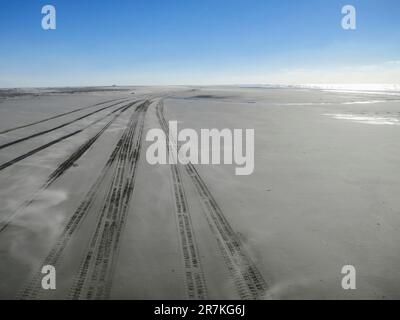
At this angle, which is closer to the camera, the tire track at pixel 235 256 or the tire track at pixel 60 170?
the tire track at pixel 235 256

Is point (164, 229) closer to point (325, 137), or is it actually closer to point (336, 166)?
point (336, 166)

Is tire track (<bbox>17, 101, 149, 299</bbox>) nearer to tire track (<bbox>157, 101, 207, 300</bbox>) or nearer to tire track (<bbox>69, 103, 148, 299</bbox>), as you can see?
tire track (<bbox>69, 103, 148, 299</bbox>)

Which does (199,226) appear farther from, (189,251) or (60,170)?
(60,170)

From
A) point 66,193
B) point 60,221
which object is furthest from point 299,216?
point 66,193

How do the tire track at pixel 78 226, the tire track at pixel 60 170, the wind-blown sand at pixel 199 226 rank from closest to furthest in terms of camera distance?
1. the tire track at pixel 78 226
2. the wind-blown sand at pixel 199 226
3. the tire track at pixel 60 170

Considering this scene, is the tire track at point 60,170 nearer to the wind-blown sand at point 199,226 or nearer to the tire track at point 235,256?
the wind-blown sand at point 199,226

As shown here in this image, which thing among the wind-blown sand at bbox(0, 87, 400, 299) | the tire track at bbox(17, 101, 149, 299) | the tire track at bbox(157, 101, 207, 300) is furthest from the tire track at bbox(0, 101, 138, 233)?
the tire track at bbox(157, 101, 207, 300)

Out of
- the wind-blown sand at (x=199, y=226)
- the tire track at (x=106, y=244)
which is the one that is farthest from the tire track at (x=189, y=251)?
the tire track at (x=106, y=244)
